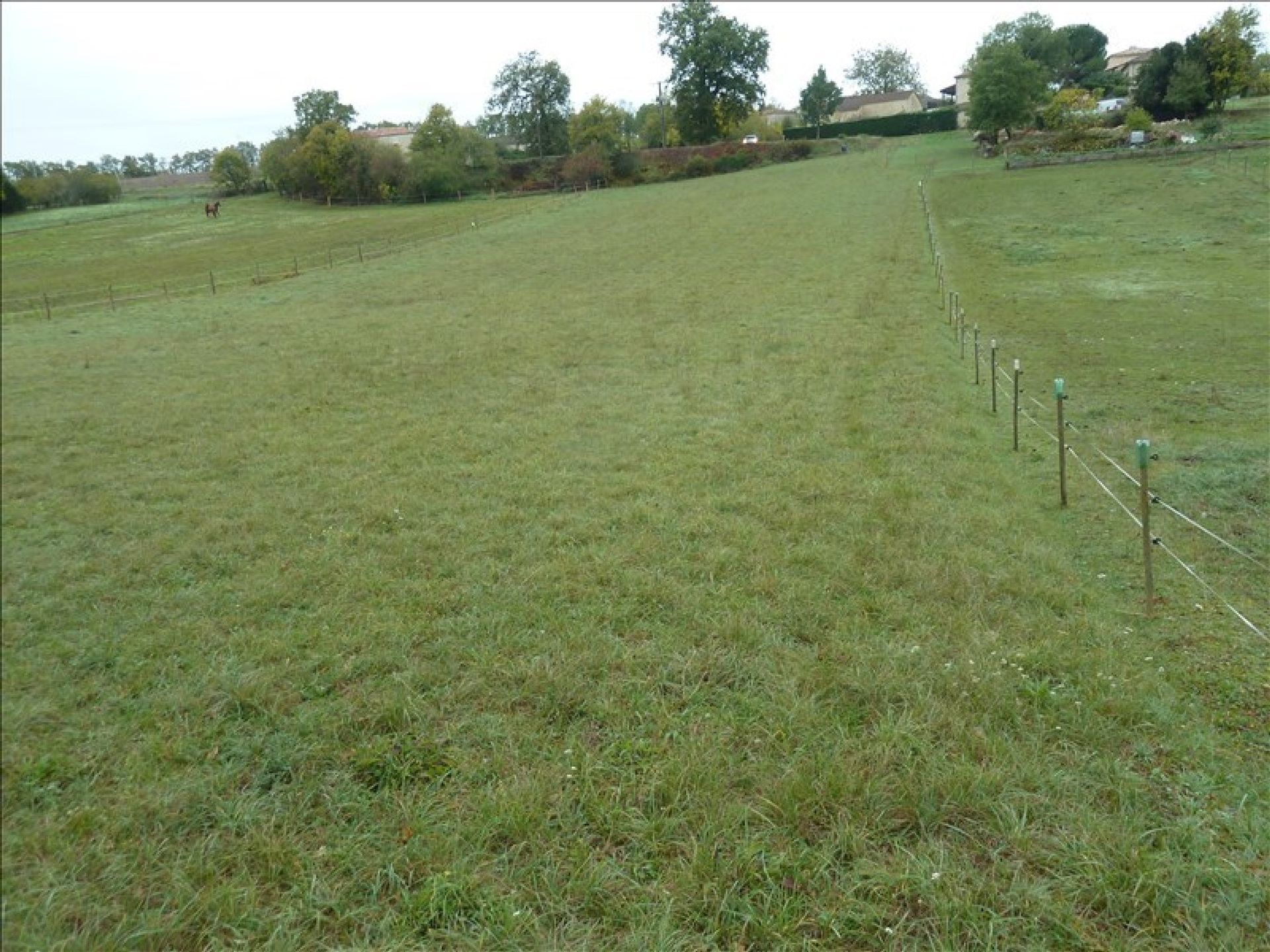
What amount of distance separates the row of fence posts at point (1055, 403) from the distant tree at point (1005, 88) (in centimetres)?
2234

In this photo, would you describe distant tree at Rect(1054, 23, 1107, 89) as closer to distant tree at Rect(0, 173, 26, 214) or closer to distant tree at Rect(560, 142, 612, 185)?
distant tree at Rect(560, 142, 612, 185)

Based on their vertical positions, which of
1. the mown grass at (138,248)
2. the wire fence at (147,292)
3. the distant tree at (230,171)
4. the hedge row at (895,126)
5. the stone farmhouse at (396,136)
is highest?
A: the stone farmhouse at (396,136)

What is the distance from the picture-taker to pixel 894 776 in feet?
15.1

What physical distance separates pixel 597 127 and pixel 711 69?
1772 cm

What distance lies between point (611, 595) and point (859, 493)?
11.7ft

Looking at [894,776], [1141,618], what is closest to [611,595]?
[894,776]

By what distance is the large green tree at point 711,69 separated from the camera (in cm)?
8544

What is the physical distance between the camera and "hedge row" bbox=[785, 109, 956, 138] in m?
78.5

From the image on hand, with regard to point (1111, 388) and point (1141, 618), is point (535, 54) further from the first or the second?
point (1141, 618)

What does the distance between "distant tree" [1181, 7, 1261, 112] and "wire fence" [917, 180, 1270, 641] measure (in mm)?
37714

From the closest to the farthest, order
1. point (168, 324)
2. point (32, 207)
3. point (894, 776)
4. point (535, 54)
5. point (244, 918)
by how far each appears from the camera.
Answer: point (32, 207)
point (244, 918)
point (894, 776)
point (168, 324)
point (535, 54)

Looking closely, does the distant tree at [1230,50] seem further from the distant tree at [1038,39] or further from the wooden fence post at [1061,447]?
the wooden fence post at [1061,447]

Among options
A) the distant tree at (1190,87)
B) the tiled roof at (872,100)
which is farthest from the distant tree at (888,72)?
the distant tree at (1190,87)

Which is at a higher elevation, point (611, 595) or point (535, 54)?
point (535, 54)
